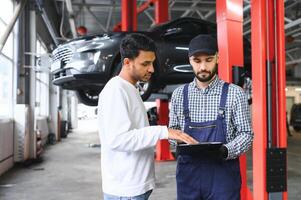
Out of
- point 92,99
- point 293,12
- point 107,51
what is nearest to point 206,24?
point 107,51

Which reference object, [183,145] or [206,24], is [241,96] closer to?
[183,145]

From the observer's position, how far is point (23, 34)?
7.86 m

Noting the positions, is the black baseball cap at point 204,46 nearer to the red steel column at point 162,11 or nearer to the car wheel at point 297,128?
the red steel column at point 162,11

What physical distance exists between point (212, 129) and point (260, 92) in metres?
1.22

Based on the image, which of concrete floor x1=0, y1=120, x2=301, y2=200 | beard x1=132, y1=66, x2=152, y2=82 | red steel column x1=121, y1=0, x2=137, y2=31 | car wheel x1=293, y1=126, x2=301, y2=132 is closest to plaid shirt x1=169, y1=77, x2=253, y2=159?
beard x1=132, y1=66, x2=152, y2=82

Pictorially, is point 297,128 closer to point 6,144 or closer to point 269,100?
point 6,144

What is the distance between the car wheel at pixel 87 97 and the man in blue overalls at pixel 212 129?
492cm

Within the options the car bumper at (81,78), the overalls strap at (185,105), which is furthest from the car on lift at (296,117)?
the overalls strap at (185,105)

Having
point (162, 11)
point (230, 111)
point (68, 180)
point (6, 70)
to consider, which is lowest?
point (68, 180)

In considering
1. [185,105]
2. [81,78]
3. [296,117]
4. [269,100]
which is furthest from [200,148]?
[296,117]

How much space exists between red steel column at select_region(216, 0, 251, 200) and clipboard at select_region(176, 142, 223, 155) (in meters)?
1.92

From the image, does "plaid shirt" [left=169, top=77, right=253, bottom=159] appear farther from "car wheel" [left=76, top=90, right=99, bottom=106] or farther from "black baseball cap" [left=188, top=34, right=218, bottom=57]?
"car wheel" [left=76, top=90, right=99, bottom=106]

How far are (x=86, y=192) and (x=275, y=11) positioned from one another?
10.6 ft

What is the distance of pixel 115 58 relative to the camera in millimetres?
4934
